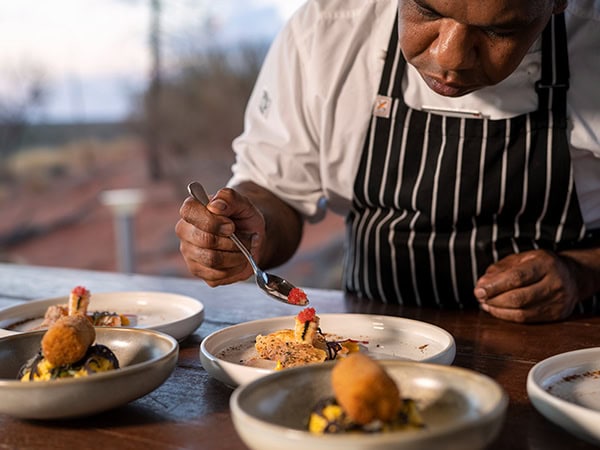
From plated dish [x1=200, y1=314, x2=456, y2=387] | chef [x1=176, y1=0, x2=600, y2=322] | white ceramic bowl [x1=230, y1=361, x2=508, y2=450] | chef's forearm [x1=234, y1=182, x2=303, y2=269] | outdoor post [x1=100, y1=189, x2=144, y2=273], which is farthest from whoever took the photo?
outdoor post [x1=100, y1=189, x2=144, y2=273]

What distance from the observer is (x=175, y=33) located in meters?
5.41

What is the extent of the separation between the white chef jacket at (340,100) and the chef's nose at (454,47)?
473 mm

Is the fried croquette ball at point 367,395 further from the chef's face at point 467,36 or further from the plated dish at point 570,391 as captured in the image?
the chef's face at point 467,36

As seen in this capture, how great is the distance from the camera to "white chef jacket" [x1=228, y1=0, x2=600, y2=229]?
1.90 m

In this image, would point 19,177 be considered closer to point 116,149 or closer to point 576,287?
point 116,149

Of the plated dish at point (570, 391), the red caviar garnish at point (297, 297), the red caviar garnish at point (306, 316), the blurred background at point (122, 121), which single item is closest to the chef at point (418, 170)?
the red caviar garnish at point (297, 297)

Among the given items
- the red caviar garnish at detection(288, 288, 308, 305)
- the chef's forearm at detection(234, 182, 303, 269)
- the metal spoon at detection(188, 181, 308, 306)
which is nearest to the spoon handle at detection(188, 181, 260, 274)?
the metal spoon at detection(188, 181, 308, 306)

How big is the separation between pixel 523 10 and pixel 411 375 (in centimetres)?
73

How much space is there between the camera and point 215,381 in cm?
131

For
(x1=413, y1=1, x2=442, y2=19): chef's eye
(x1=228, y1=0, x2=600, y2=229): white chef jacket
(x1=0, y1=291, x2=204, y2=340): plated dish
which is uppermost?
(x1=413, y1=1, x2=442, y2=19): chef's eye

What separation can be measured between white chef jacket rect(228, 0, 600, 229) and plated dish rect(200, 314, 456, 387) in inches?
23.6

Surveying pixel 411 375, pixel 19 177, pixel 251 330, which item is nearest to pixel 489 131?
pixel 251 330

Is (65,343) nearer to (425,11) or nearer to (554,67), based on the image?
(425,11)

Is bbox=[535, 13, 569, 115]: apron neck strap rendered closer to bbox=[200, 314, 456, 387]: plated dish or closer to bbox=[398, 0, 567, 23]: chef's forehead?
bbox=[398, 0, 567, 23]: chef's forehead
